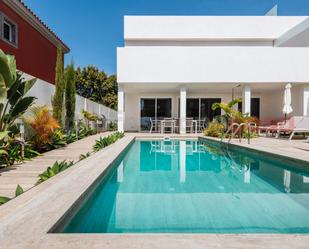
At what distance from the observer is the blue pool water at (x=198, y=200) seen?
2754 millimetres

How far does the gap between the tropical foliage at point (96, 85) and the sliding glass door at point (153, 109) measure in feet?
46.6

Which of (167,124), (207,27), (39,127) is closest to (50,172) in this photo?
(39,127)

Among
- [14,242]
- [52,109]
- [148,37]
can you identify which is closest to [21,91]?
[52,109]

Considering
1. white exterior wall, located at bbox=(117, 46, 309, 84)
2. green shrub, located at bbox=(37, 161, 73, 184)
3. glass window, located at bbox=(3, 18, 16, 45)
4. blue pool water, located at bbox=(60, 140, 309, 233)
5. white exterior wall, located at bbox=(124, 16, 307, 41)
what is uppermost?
white exterior wall, located at bbox=(124, 16, 307, 41)

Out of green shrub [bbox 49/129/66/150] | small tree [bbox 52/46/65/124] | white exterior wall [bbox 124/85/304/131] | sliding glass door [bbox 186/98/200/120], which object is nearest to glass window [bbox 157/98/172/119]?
white exterior wall [bbox 124/85/304/131]

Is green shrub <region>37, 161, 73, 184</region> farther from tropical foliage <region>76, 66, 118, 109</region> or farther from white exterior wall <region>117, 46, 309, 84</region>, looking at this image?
tropical foliage <region>76, 66, 118, 109</region>

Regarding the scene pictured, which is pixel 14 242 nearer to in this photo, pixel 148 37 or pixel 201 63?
pixel 201 63

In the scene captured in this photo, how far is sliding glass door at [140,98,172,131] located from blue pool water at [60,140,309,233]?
36.4 ft

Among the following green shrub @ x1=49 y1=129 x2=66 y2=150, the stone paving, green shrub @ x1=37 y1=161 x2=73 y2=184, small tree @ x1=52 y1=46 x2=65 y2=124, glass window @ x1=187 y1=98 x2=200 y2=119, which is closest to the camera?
the stone paving

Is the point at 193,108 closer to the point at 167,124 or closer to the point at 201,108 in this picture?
the point at 201,108

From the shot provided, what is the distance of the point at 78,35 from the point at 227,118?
18.1 meters

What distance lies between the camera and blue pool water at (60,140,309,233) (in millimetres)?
2754

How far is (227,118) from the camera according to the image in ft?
41.2

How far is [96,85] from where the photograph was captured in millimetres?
30953
